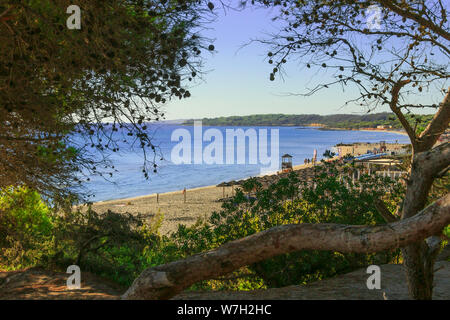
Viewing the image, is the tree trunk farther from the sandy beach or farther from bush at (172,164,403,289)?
the sandy beach

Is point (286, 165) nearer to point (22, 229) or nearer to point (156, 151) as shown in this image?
point (22, 229)

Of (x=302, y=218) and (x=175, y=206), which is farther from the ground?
(x=302, y=218)

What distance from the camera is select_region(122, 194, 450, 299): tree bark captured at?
7.66 feet

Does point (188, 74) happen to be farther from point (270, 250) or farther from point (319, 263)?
point (319, 263)

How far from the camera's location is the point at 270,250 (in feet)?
8.38

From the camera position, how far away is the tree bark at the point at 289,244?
2.33m

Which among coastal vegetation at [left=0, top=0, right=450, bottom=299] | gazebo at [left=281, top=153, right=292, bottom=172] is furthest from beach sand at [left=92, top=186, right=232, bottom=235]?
coastal vegetation at [left=0, top=0, right=450, bottom=299]

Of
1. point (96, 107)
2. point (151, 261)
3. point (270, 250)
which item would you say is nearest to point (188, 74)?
point (96, 107)

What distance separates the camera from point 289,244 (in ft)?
8.25

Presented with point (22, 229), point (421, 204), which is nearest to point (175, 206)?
point (22, 229)

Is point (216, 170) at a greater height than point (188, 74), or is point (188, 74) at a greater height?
point (188, 74)

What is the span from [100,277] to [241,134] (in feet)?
496

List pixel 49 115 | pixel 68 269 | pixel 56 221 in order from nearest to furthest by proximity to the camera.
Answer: pixel 49 115
pixel 68 269
pixel 56 221
